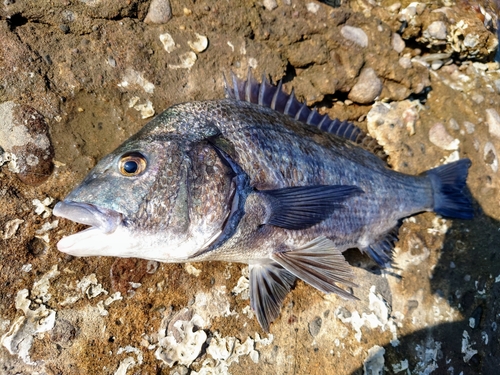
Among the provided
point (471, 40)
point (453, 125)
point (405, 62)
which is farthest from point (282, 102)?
point (471, 40)

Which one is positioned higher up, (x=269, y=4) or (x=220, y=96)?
(x=269, y=4)

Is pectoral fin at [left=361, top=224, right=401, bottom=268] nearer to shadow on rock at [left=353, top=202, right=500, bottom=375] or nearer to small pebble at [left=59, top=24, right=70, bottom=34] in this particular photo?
shadow on rock at [left=353, top=202, right=500, bottom=375]

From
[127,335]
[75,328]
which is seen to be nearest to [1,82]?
[75,328]

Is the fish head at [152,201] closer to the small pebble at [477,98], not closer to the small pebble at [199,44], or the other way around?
the small pebble at [199,44]

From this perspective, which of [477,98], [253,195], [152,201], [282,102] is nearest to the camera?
[152,201]

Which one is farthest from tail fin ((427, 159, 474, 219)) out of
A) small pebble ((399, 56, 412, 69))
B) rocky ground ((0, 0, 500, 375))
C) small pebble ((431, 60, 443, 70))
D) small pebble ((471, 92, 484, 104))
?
small pebble ((431, 60, 443, 70))

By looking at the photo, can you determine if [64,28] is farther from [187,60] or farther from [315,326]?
[315,326]
